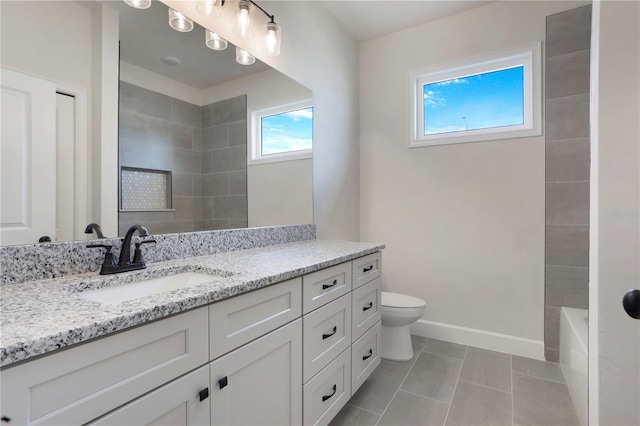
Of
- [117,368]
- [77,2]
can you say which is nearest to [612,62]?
[117,368]

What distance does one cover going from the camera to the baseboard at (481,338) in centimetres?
228

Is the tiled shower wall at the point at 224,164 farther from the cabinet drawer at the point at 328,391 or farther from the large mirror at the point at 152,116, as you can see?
the cabinet drawer at the point at 328,391

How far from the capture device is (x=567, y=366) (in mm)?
1932

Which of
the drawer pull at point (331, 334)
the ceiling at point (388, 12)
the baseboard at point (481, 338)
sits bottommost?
the baseboard at point (481, 338)

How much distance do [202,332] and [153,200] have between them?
766mm

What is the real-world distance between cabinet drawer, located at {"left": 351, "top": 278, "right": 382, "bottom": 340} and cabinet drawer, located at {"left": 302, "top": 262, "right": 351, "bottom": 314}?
131mm

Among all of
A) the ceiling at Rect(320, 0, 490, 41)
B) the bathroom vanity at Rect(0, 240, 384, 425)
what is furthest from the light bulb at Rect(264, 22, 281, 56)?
the bathroom vanity at Rect(0, 240, 384, 425)

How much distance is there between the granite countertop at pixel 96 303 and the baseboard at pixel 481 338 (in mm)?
1711

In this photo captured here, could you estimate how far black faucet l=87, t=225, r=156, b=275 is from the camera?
1.09 meters

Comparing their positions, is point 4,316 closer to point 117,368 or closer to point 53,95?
point 117,368

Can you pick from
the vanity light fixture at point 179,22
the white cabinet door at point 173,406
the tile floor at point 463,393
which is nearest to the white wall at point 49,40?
the vanity light fixture at point 179,22

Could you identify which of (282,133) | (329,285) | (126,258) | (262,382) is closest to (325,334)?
(329,285)

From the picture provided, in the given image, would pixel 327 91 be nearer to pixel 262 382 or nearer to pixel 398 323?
pixel 398 323

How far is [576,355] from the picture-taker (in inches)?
66.9
